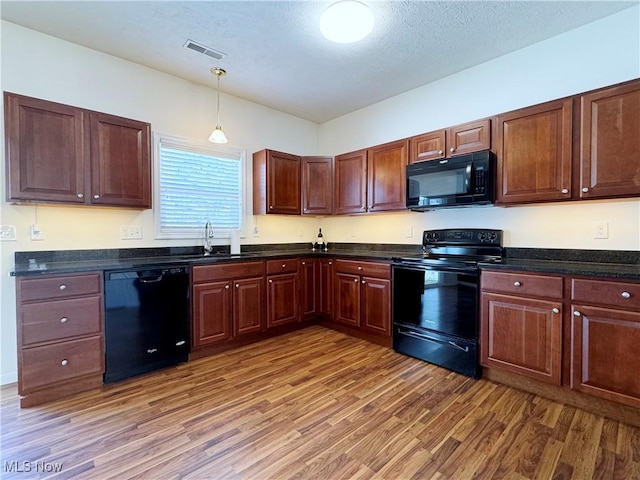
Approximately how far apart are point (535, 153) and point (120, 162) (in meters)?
3.39

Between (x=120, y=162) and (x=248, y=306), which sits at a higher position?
(x=120, y=162)

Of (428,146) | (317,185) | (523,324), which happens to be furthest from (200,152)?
(523,324)

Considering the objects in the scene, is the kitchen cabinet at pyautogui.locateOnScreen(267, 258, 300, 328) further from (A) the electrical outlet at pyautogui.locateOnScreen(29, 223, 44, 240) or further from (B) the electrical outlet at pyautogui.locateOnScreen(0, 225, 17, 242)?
(B) the electrical outlet at pyautogui.locateOnScreen(0, 225, 17, 242)

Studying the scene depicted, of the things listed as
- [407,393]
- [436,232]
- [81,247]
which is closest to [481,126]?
[436,232]

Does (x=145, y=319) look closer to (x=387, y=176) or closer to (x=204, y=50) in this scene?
(x=204, y=50)

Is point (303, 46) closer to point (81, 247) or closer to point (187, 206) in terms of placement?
point (187, 206)

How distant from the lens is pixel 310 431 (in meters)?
1.85

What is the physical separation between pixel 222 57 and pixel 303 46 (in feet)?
2.51

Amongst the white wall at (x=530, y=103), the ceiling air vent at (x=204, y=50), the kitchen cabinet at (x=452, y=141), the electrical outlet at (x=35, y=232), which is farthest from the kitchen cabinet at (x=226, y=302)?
the kitchen cabinet at (x=452, y=141)

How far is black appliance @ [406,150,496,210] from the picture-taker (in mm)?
2615

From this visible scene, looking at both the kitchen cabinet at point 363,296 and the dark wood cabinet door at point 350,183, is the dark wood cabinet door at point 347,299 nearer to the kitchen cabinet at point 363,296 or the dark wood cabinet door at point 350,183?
the kitchen cabinet at point 363,296

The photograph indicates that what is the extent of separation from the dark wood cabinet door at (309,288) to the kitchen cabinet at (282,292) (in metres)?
0.08

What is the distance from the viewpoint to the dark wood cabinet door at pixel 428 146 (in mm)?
2984

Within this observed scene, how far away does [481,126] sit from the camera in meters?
2.72
